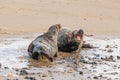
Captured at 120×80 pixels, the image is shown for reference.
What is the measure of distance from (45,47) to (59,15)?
20.2ft

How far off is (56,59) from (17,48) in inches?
48.2

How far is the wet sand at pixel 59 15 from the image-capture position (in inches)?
530

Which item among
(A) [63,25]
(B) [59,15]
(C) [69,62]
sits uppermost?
(B) [59,15]

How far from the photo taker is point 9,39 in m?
11.3

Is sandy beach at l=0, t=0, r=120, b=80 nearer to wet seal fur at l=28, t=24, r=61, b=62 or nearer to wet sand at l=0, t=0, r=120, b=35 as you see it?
wet sand at l=0, t=0, r=120, b=35

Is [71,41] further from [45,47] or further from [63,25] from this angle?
[63,25]

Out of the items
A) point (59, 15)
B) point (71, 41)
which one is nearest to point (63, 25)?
point (59, 15)

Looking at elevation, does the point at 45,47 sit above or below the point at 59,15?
below

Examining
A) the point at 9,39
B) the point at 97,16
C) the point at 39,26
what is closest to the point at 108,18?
the point at 97,16

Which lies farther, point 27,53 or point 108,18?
point 108,18

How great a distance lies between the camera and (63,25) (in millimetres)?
14047

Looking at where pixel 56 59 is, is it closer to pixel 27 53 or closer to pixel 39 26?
pixel 27 53

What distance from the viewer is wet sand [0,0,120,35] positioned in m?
13.5

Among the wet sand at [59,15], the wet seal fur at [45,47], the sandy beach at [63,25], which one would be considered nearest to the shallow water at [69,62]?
the sandy beach at [63,25]
